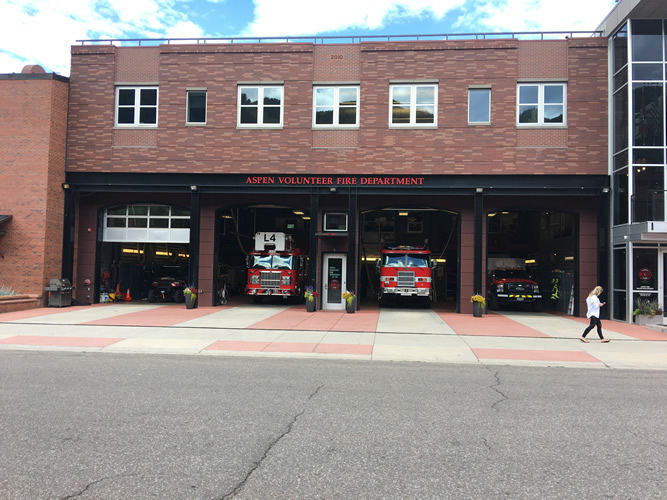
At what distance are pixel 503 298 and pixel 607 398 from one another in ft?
47.1

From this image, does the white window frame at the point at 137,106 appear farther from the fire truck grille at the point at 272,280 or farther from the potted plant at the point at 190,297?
the fire truck grille at the point at 272,280

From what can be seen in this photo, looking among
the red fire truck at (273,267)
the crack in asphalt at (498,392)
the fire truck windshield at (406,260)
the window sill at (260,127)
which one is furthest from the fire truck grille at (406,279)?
the crack in asphalt at (498,392)

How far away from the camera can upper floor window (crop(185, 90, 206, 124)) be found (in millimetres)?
20500

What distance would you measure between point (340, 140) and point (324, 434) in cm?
1606

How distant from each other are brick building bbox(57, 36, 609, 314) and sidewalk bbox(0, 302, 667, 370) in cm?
303

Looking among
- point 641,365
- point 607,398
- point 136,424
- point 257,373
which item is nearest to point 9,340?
point 257,373

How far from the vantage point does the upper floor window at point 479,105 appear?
1958 cm

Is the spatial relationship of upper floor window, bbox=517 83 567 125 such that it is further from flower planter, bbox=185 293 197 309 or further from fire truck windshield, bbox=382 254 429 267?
flower planter, bbox=185 293 197 309

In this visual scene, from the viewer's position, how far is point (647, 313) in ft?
54.2

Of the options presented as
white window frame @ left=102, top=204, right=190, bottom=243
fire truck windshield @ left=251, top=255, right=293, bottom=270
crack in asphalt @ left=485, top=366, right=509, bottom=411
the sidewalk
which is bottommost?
the sidewalk

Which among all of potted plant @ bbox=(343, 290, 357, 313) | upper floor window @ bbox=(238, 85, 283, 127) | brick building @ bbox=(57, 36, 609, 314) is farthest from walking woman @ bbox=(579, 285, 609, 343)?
upper floor window @ bbox=(238, 85, 283, 127)

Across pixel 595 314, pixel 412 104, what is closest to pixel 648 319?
pixel 595 314

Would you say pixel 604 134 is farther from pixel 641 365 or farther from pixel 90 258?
pixel 90 258

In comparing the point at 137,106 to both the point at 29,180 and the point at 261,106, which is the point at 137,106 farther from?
the point at 261,106
